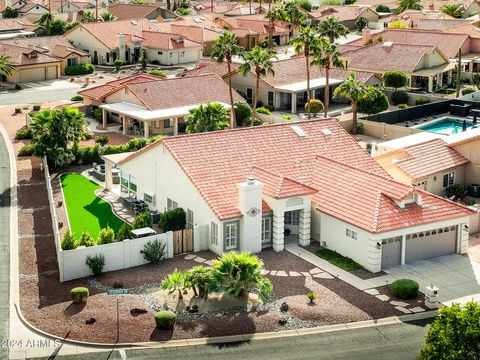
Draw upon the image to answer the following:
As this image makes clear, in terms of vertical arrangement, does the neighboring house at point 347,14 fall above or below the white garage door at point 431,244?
above

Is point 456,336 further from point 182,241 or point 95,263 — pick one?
point 95,263

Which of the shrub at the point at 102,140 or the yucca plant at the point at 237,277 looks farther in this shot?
the shrub at the point at 102,140

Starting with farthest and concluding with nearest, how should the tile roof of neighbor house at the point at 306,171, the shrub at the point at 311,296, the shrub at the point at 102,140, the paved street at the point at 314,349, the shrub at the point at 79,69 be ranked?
the shrub at the point at 79,69, the shrub at the point at 102,140, the tile roof of neighbor house at the point at 306,171, the shrub at the point at 311,296, the paved street at the point at 314,349

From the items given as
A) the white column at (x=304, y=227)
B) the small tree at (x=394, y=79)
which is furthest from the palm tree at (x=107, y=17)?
the white column at (x=304, y=227)

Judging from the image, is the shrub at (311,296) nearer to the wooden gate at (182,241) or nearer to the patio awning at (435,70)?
the wooden gate at (182,241)

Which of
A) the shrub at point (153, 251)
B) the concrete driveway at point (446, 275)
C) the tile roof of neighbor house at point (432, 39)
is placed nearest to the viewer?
the concrete driveway at point (446, 275)

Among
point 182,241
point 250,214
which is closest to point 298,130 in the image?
point 250,214

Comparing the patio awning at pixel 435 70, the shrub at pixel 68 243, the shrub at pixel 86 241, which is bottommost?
the shrub at pixel 86 241
